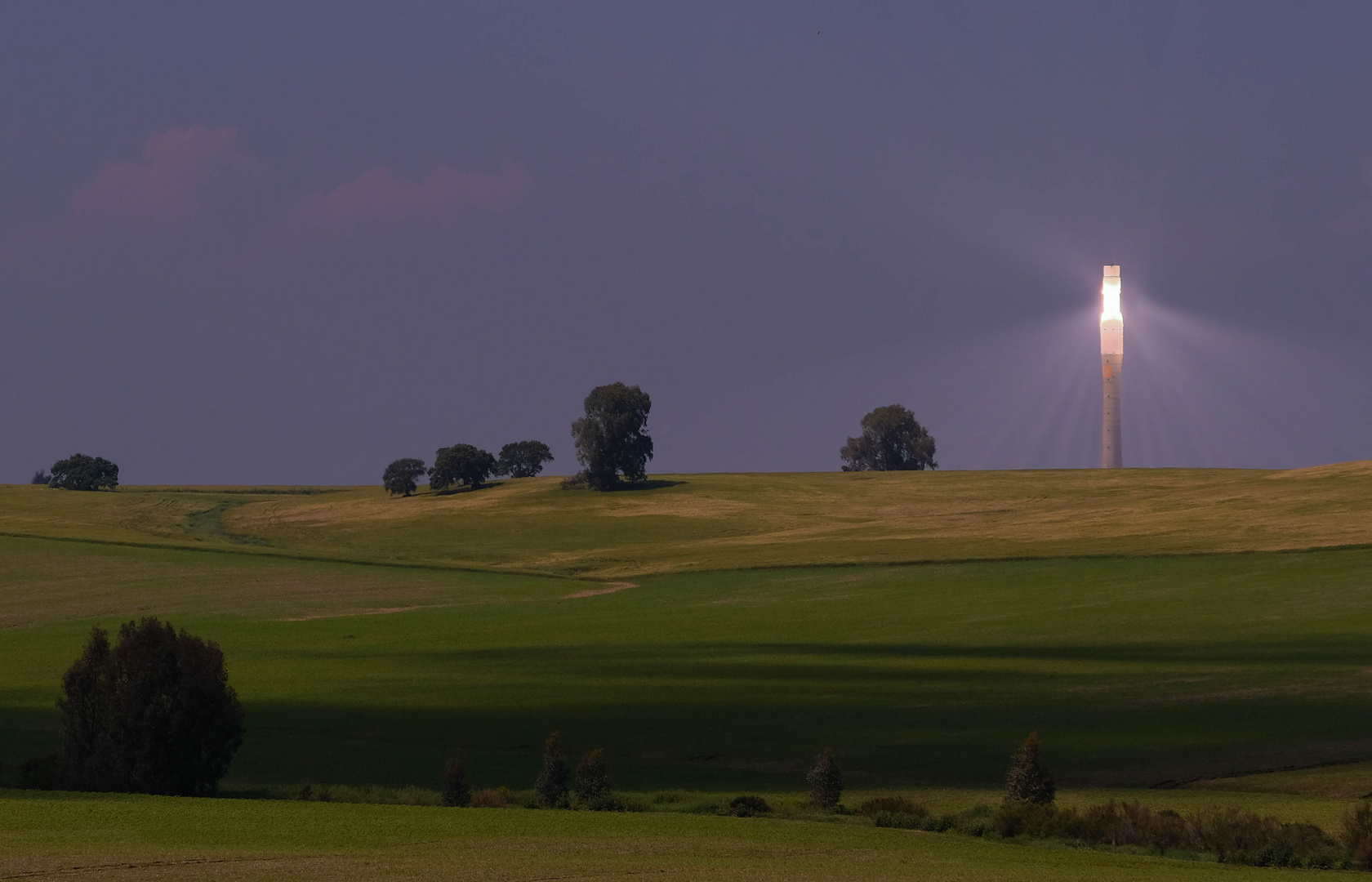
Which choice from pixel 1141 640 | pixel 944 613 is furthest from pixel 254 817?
pixel 944 613

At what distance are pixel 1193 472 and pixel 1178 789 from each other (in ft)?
317

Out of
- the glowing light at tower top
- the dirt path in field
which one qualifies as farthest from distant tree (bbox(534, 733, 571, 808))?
the glowing light at tower top

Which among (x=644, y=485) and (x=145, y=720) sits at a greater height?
(x=644, y=485)

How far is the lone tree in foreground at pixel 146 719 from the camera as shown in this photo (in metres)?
27.2

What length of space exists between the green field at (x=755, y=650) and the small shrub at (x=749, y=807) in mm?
1705

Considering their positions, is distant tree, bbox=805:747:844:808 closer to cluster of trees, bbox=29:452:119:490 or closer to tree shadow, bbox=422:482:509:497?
tree shadow, bbox=422:482:509:497

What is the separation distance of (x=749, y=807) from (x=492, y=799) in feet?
16.5

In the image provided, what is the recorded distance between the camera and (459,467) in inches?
5108

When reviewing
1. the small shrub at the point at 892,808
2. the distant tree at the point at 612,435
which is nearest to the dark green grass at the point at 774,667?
the small shrub at the point at 892,808

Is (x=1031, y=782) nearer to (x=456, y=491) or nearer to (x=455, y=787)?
(x=455, y=787)

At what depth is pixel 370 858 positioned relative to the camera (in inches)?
755

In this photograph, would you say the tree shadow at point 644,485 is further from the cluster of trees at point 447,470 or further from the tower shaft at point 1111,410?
the tower shaft at point 1111,410

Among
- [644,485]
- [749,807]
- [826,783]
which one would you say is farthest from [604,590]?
[644,485]

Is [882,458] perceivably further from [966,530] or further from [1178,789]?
[1178,789]
